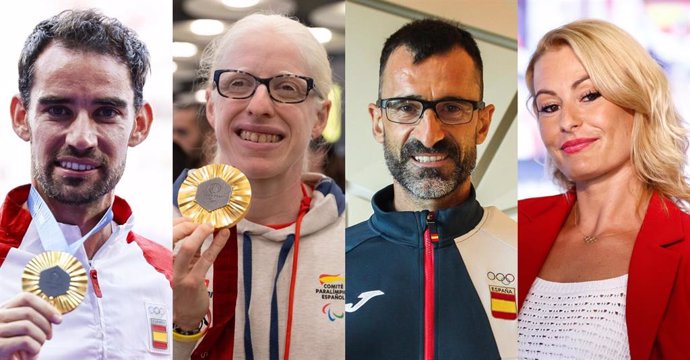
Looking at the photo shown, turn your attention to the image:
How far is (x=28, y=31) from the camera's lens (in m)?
4.03

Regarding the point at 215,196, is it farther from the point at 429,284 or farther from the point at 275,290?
the point at 429,284

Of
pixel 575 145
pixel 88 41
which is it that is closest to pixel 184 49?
pixel 88 41

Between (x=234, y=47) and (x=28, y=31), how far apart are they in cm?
92

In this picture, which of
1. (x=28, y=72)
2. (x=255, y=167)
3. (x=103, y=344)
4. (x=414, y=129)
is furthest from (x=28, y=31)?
(x=414, y=129)

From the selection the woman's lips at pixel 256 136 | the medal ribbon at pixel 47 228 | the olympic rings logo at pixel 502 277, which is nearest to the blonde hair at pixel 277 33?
the woman's lips at pixel 256 136

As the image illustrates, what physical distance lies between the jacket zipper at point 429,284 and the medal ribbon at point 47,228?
1.49 metres

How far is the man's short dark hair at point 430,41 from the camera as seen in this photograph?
Result: 4.13m

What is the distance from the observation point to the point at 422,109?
4.11 meters

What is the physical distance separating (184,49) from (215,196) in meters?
0.68

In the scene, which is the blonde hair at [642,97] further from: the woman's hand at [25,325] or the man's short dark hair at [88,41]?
the woman's hand at [25,325]

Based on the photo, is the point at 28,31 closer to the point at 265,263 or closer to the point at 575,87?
the point at 265,263

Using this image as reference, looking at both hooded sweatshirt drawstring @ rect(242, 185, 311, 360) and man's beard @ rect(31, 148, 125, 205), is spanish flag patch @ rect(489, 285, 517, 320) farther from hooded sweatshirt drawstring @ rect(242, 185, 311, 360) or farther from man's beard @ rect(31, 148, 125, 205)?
man's beard @ rect(31, 148, 125, 205)

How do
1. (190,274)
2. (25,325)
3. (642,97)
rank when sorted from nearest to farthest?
Result: (25,325) < (190,274) < (642,97)

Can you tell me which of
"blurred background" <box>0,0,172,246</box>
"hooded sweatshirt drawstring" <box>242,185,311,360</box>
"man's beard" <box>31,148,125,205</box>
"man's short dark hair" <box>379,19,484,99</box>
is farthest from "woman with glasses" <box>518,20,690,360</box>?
"man's beard" <box>31,148,125,205</box>
